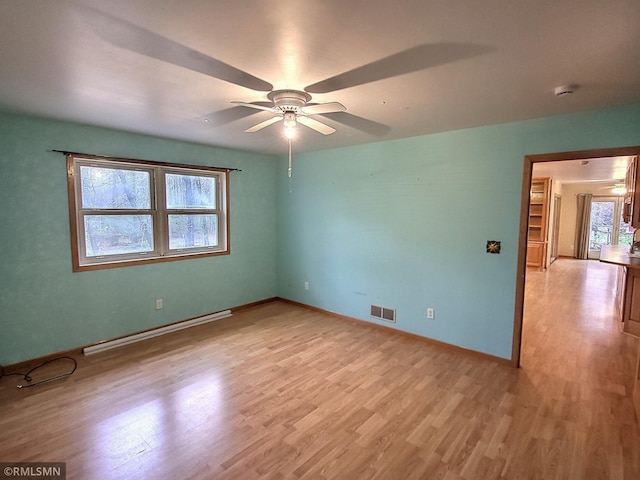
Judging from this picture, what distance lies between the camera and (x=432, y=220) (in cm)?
363

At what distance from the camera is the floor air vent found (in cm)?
405

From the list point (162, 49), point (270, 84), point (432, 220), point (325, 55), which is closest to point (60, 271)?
point (162, 49)

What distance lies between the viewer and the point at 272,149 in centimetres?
460

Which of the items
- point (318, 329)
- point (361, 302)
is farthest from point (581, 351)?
point (318, 329)

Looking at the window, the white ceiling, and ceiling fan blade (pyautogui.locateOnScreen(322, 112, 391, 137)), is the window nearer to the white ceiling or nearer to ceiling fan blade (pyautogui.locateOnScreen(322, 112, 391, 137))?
the white ceiling

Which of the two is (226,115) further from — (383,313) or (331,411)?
(383,313)

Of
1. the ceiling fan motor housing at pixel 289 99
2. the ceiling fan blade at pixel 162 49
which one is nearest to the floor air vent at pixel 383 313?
the ceiling fan motor housing at pixel 289 99

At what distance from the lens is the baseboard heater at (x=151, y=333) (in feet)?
11.4

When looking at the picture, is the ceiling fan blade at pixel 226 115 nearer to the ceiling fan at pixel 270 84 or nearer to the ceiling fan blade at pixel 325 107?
the ceiling fan at pixel 270 84

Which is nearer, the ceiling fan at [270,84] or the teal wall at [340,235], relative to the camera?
the ceiling fan at [270,84]

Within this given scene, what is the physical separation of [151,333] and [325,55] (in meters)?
3.66

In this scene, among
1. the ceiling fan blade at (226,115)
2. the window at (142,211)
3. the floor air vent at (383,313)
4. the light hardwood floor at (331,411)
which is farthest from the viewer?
the floor air vent at (383,313)

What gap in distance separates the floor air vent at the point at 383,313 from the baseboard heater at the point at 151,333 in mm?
2091

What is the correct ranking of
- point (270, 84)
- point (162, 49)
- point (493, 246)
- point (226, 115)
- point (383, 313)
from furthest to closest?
point (383, 313) < point (493, 246) < point (226, 115) < point (270, 84) < point (162, 49)
